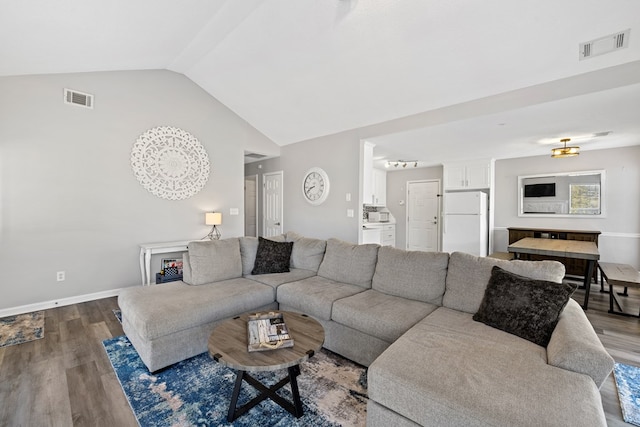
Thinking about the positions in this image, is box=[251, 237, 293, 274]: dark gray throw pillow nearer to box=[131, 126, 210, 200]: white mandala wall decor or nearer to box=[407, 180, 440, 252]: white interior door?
box=[131, 126, 210, 200]: white mandala wall decor

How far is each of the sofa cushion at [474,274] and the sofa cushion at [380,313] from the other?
8.0 inches

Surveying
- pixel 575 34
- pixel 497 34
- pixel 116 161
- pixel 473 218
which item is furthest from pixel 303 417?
pixel 473 218

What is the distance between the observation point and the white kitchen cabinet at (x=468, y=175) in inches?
225

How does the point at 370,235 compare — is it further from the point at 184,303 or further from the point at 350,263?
the point at 184,303

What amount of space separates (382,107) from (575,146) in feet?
11.9

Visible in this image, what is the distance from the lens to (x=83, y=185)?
3594 mm

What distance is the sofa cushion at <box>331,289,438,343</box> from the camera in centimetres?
199

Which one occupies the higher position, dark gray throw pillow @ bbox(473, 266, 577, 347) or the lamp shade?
the lamp shade

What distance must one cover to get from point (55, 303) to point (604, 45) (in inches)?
248

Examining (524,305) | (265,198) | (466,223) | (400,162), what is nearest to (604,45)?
(524,305)

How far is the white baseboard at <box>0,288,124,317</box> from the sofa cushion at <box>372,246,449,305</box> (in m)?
3.63

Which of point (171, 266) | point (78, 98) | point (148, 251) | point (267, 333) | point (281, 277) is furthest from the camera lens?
point (171, 266)

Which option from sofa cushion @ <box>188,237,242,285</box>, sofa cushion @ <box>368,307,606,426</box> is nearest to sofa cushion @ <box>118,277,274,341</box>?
sofa cushion @ <box>188,237,242,285</box>

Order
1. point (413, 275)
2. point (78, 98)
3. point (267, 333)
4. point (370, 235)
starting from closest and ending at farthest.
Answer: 1. point (267, 333)
2. point (413, 275)
3. point (78, 98)
4. point (370, 235)
